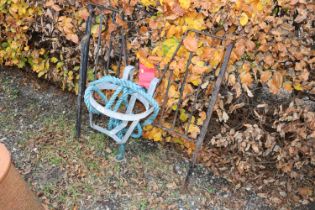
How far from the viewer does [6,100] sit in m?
3.62

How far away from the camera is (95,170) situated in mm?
3045

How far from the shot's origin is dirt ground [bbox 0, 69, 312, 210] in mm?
2871

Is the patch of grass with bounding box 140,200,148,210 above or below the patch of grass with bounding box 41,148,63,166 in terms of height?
below

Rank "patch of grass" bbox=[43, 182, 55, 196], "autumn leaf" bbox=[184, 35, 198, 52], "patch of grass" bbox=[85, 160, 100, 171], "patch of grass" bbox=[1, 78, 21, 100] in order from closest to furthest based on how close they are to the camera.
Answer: "autumn leaf" bbox=[184, 35, 198, 52], "patch of grass" bbox=[43, 182, 55, 196], "patch of grass" bbox=[85, 160, 100, 171], "patch of grass" bbox=[1, 78, 21, 100]

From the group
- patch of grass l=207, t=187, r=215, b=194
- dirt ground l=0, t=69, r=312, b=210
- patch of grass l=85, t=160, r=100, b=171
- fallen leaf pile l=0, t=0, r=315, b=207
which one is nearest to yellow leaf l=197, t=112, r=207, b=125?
fallen leaf pile l=0, t=0, r=315, b=207

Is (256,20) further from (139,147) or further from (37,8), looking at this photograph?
(37,8)

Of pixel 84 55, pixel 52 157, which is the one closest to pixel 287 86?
pixel 84 55

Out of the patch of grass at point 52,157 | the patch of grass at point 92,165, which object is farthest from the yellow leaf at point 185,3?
the patch of grass at point 52,157

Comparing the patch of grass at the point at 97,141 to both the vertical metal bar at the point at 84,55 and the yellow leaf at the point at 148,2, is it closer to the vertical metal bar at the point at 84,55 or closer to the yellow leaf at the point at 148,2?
the vertical metal bar at the point at 84,55

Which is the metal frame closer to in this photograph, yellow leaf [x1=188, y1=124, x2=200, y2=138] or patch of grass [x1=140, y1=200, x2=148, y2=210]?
yellow leaf [x1=188, y1=124, x2=200, y2=138]

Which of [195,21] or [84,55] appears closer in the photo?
[195,21]

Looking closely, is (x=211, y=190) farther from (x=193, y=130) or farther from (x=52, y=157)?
(x=52, y=157)

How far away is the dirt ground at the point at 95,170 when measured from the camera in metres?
2.87

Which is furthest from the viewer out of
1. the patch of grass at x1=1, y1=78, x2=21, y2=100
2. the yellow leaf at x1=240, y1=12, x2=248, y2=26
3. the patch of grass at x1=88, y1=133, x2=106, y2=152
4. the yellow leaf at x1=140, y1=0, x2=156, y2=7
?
the patch of grass at x1=1, y1=78, x2=21, y2=100
